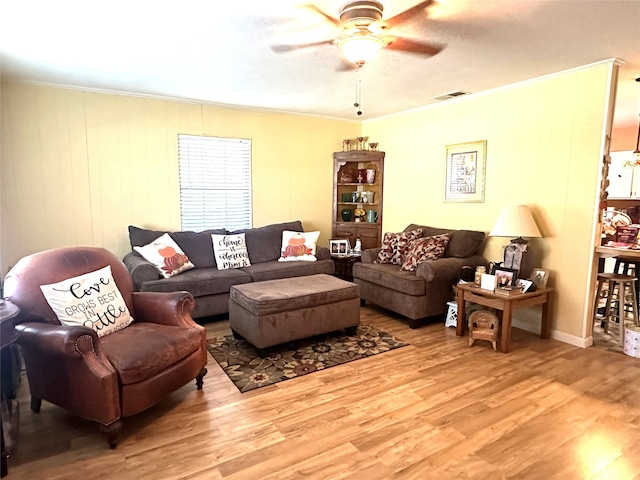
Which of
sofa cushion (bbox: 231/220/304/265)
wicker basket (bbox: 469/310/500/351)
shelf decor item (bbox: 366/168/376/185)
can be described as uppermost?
shelf decor item (bbox: 366/168/376/185)

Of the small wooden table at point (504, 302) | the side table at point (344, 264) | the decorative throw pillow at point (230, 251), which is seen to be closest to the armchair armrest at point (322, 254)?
the side table at point (344, 264)

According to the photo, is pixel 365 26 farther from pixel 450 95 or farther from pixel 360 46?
pixel 450 95

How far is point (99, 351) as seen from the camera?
6.79 feet

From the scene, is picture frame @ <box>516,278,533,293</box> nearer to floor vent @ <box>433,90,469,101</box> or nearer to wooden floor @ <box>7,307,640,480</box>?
wooden floor @ <box>7,307,640,480</box>

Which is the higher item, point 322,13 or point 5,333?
point 322,13

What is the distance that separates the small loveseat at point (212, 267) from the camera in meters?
3.74

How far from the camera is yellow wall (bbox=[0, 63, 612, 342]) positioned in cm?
343

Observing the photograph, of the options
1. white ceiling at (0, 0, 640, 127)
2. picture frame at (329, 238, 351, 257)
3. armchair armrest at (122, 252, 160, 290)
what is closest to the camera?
white ceiling at (0, 0, 640, 127)

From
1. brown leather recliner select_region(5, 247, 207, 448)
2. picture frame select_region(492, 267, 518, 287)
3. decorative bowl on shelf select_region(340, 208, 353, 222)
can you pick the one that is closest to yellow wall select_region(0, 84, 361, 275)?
decorative bowl on shelf select_region(340, 208, 353, 222)

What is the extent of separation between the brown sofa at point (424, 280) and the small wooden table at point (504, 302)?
282mm

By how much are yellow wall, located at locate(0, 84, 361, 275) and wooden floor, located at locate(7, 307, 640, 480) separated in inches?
83.7

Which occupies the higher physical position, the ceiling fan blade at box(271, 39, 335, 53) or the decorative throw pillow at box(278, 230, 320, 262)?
the ceiling fan blade at box(271, 39, 335, 53)

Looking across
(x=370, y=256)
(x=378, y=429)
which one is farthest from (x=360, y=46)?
(x=370, y=256)

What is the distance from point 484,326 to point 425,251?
3.38ft
